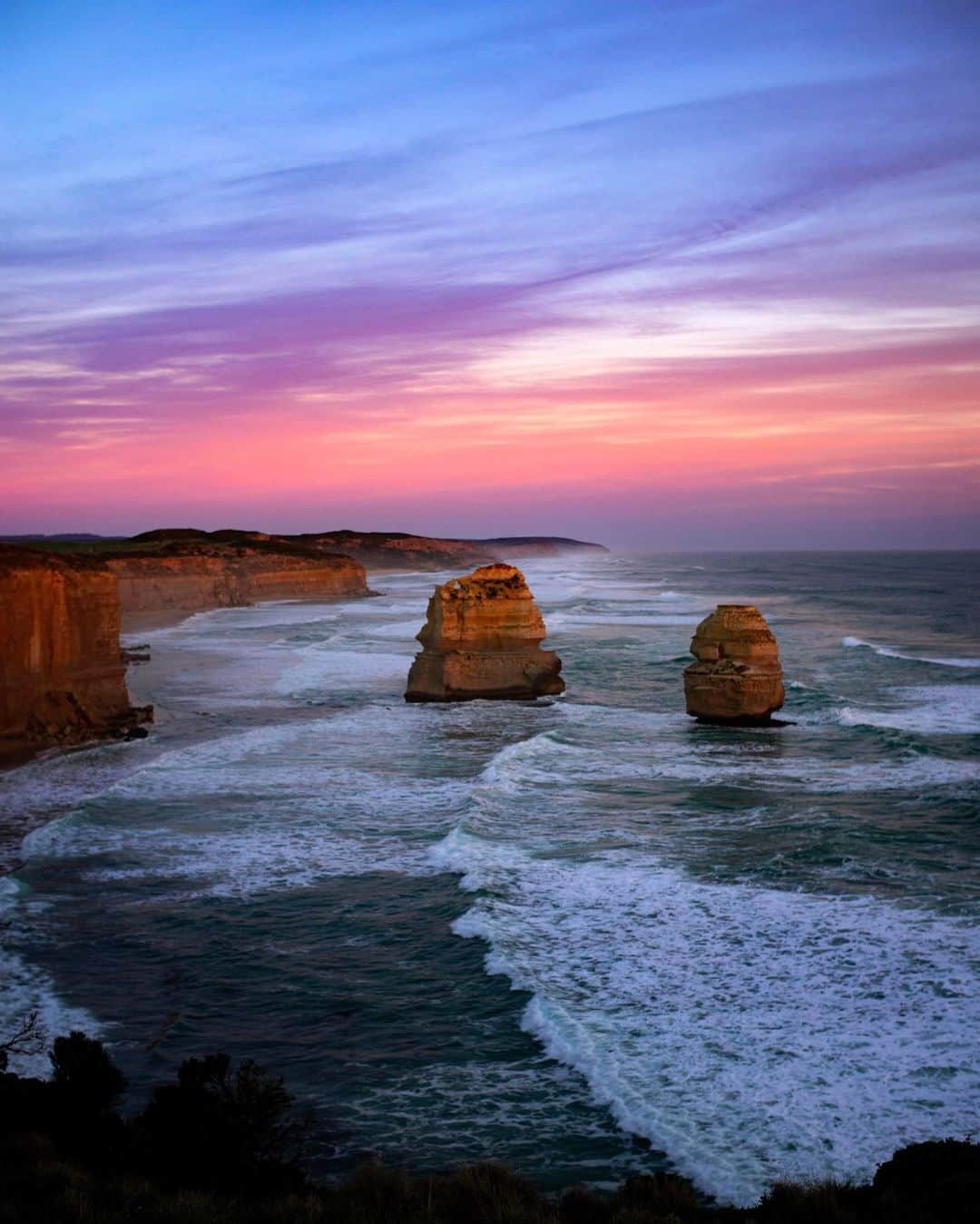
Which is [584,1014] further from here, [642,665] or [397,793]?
[642,665]

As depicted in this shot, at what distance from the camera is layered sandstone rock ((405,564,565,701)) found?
3247 centimetres

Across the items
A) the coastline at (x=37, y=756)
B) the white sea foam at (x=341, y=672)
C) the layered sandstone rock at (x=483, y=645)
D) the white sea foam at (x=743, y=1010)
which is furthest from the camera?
the white sea foam at (x=341, y=672)

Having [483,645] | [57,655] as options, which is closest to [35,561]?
[57,655]

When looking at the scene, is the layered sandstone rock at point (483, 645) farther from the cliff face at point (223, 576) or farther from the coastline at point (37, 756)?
the cliff face at point (223, 576)

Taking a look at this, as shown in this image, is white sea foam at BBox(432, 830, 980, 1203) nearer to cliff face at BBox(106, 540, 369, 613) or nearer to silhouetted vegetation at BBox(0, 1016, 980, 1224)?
silhouetted vegetation at BBox(0, 1016, 980, 1224)

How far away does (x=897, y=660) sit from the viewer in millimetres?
44875

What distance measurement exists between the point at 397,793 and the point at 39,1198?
14.5 meters

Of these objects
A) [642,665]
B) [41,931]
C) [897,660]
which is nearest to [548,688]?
[642,665]

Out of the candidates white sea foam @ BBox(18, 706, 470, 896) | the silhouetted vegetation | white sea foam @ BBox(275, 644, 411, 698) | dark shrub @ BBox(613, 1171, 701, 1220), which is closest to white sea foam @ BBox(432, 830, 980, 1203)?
dark shrub @ BBox(613, 1171, 701, 1220)

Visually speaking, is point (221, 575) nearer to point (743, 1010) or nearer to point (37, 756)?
point (37, 756)

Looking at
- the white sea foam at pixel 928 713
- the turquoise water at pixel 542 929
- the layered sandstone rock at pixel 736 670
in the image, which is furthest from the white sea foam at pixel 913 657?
the layered sandstone rock at pixel 736 670

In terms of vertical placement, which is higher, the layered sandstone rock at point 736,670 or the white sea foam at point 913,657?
the layered sandstone rock at point 736,670

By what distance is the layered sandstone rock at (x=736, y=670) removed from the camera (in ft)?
92.2

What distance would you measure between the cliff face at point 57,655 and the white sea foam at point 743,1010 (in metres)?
13.7
